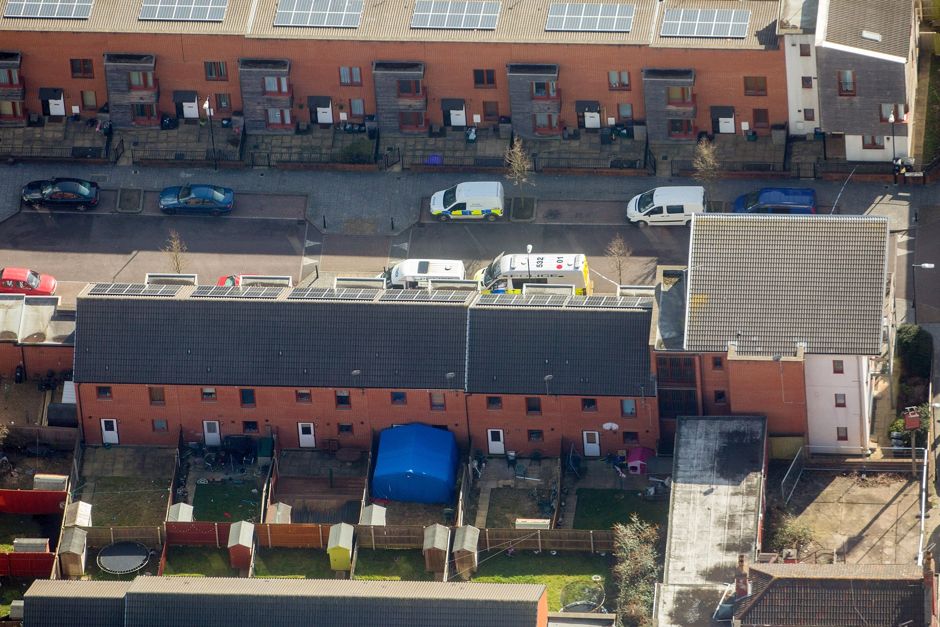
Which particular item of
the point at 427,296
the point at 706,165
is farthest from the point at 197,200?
the point at 706,165

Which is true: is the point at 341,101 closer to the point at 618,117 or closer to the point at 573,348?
the point at 618,117

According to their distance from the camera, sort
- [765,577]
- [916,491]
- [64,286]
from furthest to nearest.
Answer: [64,286]
[916,491]
[765,577]

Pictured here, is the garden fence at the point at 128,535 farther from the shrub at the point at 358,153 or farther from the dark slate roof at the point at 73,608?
the shrub at the point at 358,153

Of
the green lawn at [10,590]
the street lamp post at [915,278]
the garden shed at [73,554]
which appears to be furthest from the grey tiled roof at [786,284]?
the green lawn at [10,590]

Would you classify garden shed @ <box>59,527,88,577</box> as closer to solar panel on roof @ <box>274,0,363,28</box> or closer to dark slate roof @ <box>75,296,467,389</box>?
dark slate roof @ <box>75,296,467,389</box>

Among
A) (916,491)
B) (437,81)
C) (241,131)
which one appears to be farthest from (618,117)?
(916,491)
